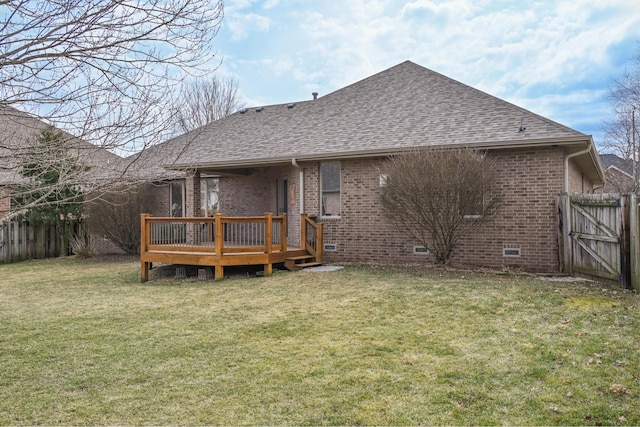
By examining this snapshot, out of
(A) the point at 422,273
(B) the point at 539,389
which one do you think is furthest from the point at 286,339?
(A) the point at 422,273

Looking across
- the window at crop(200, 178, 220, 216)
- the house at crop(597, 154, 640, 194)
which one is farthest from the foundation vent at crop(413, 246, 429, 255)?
the house at crop(597, 154, 640, 194)

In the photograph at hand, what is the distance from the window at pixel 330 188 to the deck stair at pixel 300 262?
1.34 metres

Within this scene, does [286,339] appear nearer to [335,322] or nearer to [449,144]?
[335,322]

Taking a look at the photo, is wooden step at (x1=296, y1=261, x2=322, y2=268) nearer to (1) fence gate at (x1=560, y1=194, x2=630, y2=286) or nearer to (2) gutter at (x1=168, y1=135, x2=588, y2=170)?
(2) gutter at (x1=168, y1=135, x2=588, y2=170)

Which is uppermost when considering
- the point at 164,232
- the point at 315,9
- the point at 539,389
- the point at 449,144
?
the point at 315,9

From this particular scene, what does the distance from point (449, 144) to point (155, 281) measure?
7309 millimetres

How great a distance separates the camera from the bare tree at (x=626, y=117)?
23031 millimetres

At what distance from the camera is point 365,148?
10906 millimetres

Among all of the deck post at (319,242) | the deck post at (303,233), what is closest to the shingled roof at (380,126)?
the deck post at (303,233)

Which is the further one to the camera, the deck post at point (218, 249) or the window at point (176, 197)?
the window at point (176, 197)

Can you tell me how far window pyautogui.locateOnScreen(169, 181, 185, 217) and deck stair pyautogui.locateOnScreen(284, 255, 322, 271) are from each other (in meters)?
6.15

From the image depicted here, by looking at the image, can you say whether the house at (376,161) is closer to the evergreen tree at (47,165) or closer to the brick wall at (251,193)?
the brick wall at (251,193)

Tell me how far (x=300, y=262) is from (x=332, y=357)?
6707 mm

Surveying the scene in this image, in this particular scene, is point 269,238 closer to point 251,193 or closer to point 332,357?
point 251,193
